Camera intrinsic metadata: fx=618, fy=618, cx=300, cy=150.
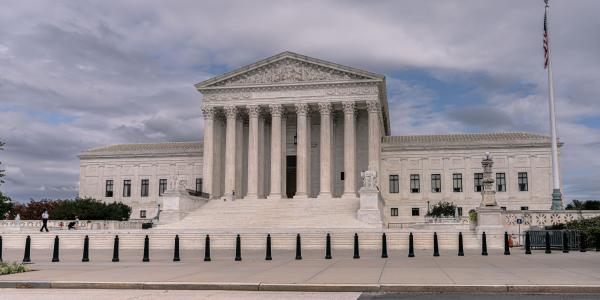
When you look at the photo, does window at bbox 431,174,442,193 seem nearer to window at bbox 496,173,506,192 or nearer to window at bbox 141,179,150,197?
window at bbox 496,173,506,192

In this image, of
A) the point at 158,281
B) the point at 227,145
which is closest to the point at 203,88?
the point at 227,145

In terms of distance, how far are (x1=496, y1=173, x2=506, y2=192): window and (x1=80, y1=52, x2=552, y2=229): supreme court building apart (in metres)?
0.11

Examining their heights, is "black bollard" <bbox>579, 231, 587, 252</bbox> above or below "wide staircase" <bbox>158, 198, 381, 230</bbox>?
below

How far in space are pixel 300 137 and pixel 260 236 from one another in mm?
25835

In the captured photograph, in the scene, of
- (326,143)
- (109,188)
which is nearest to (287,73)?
(326,143)

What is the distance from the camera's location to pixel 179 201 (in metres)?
54.2

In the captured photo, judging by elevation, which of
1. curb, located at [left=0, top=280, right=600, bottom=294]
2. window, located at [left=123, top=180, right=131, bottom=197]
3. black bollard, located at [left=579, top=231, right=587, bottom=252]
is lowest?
curb, located at [left=0, top=280, right=600, bottom=294]

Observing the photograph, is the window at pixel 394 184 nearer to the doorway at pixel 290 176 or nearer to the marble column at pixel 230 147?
the doorway at pixel 290 176

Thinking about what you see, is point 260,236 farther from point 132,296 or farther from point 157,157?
point 157,157

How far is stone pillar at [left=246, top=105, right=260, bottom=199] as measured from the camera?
64.4m

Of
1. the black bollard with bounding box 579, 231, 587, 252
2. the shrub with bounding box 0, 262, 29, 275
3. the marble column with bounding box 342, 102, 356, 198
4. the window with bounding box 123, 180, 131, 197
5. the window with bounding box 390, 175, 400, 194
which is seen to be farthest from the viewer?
the window with bounding box 123, 180, 131, 197

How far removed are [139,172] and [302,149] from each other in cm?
2512

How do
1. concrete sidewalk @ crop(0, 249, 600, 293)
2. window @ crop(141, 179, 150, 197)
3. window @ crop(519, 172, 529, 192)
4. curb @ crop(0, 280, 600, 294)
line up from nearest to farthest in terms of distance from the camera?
curb @ crop(0, 280, 600, 294), concrete sidewalk @ crop(0, 249, 600, 293), window @ crop(519, 172, 529, 192), window @ crop(141, 179, 150, 197)

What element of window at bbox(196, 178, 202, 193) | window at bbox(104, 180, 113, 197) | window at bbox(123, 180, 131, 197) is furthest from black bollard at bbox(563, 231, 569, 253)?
window at bbox(104, 180, 113, 197)
